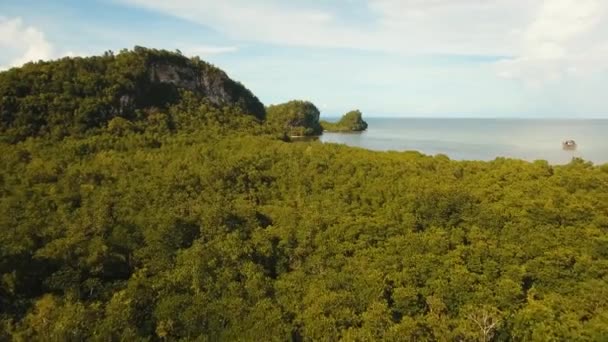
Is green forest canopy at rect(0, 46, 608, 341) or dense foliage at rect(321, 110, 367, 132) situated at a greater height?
dense foliage at rect(321, 110, 367, 132)

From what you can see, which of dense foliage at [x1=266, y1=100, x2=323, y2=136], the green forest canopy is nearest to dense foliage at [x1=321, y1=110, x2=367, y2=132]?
dense foliage at [x1=266, y1=100, x2=323, y2=136]

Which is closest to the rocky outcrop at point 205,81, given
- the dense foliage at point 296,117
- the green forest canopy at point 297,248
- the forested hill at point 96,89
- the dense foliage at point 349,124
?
the forested hill at point 96,89

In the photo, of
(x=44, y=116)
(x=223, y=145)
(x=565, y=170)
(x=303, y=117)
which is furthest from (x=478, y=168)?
(x=303, y=117)

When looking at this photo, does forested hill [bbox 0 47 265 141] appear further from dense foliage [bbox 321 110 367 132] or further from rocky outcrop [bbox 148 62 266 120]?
dense foliage [bbox 321 110 367 132]

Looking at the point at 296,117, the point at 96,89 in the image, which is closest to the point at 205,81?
the point at 96,89

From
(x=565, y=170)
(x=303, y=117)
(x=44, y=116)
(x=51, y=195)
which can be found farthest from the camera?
(x=303, y=117)

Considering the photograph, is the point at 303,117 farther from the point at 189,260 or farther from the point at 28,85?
the point at 189,260
